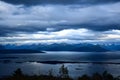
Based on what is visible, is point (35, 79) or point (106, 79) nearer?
point (35, 79)

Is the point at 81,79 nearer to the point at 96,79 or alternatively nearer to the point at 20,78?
the point at 96,79

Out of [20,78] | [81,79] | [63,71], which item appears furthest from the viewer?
[81,79]

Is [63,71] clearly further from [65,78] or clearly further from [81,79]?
[81,79]

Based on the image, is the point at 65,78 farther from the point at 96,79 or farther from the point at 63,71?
the point at 96,79

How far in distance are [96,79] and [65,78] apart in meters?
6.84

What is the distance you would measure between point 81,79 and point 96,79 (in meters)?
1.93

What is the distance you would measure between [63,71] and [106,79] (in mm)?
9208

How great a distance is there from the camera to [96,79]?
3216 centimetres

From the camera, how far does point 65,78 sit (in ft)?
87.6

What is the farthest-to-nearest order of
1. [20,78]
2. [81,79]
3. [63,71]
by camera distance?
[81,79], [20,78], [63,71]

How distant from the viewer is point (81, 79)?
104 feet

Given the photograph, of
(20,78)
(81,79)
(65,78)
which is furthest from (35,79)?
(81,79)

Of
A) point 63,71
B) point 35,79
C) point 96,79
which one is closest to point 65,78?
point 63,71

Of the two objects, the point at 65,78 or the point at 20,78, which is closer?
the point at 65,78
